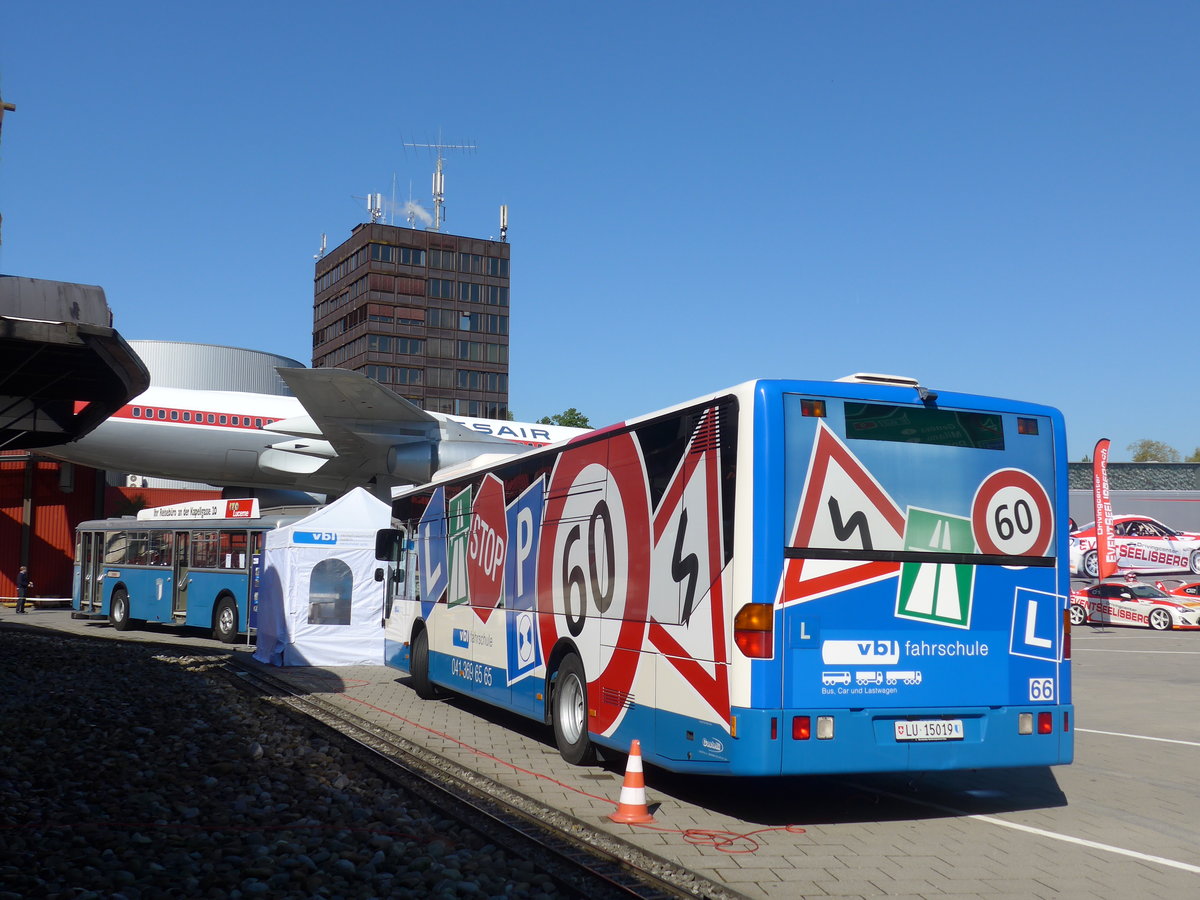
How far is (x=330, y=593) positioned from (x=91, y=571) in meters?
13.6

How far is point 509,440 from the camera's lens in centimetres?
3116

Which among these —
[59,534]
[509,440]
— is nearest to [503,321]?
[59,534]

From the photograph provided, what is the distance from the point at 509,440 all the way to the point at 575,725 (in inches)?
862

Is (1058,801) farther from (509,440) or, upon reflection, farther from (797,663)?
(509,440)

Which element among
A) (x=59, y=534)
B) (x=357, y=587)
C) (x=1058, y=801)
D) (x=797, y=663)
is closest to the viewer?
(x=797, y=663)

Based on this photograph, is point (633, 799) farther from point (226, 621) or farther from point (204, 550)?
point (204, 550)

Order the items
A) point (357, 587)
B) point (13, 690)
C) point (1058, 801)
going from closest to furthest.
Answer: point (1058, 801)
point (13, 690)
point (357, 587)

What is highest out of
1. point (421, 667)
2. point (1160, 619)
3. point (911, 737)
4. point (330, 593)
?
point (330, 593)

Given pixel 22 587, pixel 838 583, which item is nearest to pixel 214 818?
pixel 838 583

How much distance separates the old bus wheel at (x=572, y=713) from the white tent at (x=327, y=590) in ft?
32.0

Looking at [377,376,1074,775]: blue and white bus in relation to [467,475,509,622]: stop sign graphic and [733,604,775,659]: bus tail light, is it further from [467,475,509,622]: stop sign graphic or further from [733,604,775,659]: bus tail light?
[467,475,509,622]: stop sign graphic

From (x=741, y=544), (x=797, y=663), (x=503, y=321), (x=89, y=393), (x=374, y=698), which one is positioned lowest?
(x=374, y=698)

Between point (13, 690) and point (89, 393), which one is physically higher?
point (89, 393)

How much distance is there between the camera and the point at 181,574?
24547mm
